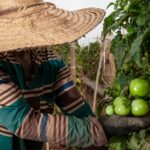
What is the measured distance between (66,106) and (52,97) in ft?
0.32

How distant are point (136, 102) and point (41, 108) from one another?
862mm

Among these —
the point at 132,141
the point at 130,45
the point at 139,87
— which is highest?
the point at 130,45

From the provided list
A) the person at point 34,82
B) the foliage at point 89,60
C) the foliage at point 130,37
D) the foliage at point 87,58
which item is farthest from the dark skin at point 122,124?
the foliage at point 89,60

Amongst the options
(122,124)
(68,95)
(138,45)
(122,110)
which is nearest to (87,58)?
(68,95)

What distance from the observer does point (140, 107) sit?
1.86 metres

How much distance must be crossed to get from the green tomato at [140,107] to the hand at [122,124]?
0.05 metres

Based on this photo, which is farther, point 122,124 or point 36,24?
point 36,24

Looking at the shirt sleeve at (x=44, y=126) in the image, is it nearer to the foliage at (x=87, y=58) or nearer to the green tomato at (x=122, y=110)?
the green tomato at (x=122, y=110)

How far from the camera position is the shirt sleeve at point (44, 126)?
2100mm

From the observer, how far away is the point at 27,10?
222 centimetres

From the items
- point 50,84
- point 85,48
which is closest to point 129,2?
point 50,84

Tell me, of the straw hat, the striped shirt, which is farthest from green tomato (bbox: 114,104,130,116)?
the straw hat

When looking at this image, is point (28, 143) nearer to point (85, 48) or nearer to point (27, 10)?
point (27, 10)

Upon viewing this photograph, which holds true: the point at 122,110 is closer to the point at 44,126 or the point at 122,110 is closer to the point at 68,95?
the point at 44,126
